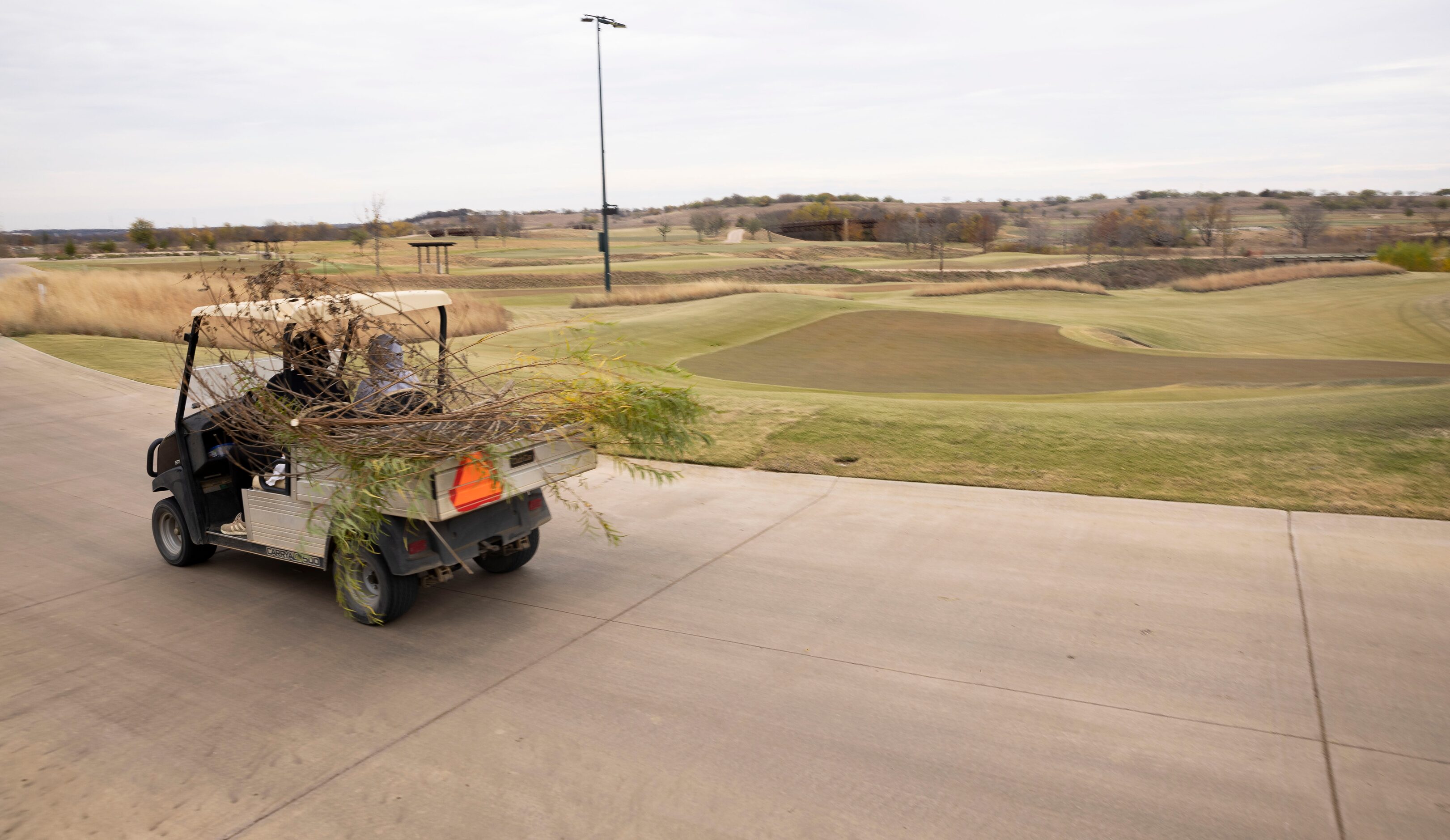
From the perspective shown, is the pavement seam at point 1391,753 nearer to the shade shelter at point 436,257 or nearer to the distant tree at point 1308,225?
the shade shelter at point 436,257

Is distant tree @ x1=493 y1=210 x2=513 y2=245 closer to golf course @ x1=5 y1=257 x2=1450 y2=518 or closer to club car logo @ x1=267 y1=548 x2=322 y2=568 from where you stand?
golf course @ x1=5 y1=257 x2=1450 y2=518

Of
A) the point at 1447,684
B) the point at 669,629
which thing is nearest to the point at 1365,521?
the point at 1447,684

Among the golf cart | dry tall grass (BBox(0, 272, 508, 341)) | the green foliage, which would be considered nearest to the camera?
the golf cart

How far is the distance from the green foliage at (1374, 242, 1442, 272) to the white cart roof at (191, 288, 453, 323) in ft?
207

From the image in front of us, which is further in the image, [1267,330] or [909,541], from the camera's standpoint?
[1267,330]

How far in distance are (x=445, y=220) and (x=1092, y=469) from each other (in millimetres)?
141185

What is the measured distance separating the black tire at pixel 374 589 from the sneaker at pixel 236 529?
1082 mm

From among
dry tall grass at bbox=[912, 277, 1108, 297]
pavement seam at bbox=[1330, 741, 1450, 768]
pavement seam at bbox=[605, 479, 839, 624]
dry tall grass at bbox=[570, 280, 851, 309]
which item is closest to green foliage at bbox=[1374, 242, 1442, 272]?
dry tall grass at bbox=[912, 277, 1108, 297]

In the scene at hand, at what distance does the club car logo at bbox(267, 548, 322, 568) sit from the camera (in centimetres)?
582

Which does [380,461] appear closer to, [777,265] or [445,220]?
[777,265]

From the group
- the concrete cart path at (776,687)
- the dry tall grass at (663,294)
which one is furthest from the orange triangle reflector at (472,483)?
the dry tall grass at (663,294)

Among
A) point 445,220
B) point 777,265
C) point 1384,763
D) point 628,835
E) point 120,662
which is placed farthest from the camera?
point 445,220

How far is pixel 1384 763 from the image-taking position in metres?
3.88

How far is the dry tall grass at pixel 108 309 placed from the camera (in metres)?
21.5
